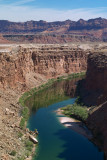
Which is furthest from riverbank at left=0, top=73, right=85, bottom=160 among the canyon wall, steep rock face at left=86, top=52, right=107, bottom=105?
steep rock face at left=86, top=52, right=107, bottom=105

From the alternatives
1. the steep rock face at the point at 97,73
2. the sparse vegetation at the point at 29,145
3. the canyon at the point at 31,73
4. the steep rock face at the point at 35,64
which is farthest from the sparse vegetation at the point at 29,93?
the steep rock face at the point at 97,73

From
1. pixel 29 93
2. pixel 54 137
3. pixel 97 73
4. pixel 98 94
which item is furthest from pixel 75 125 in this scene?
pixel 29 93

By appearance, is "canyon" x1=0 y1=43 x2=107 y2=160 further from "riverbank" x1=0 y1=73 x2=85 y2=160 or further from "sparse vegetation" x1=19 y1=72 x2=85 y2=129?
"sparse vegetation" x1=19 y1=72 x2=85 y2=129

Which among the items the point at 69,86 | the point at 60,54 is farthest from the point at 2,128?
the point at 60,54

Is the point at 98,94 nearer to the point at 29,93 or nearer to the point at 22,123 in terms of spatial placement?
the point at 29,93

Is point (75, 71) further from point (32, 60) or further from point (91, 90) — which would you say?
point (91, 90)
